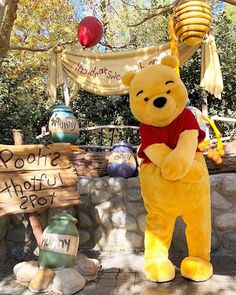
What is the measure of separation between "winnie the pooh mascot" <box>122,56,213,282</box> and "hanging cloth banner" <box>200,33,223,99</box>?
A: 6.54 feet

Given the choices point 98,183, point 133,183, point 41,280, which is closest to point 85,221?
point 98,183

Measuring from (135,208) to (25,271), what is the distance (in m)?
1.39

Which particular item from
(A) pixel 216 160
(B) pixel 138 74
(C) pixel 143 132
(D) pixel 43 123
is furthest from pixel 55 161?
(D) pixel 43 123

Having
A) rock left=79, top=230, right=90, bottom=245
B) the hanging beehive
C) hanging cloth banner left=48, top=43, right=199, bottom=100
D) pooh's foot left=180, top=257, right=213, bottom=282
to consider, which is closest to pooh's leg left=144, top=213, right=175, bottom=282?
pooh's foot left=180, top=257, right=213, bottom=282

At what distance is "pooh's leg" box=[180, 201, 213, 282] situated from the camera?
3.03 m

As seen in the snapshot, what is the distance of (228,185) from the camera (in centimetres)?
376

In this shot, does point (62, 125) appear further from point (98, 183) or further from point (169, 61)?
point (169, 61)

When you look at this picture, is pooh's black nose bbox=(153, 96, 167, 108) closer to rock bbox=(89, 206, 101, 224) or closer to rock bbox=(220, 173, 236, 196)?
rock bbox=(220, 173, 236, 196)

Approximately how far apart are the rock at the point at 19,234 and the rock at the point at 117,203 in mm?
953

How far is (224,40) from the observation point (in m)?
6.92

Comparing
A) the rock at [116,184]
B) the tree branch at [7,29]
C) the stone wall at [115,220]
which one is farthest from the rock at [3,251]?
the tree branch at [7,29]

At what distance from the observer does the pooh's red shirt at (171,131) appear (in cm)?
295

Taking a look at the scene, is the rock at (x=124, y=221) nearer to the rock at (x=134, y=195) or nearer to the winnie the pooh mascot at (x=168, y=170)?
the rock at (x=134, y=195)

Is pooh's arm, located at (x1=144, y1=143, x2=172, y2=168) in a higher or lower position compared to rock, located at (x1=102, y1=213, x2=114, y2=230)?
higher
